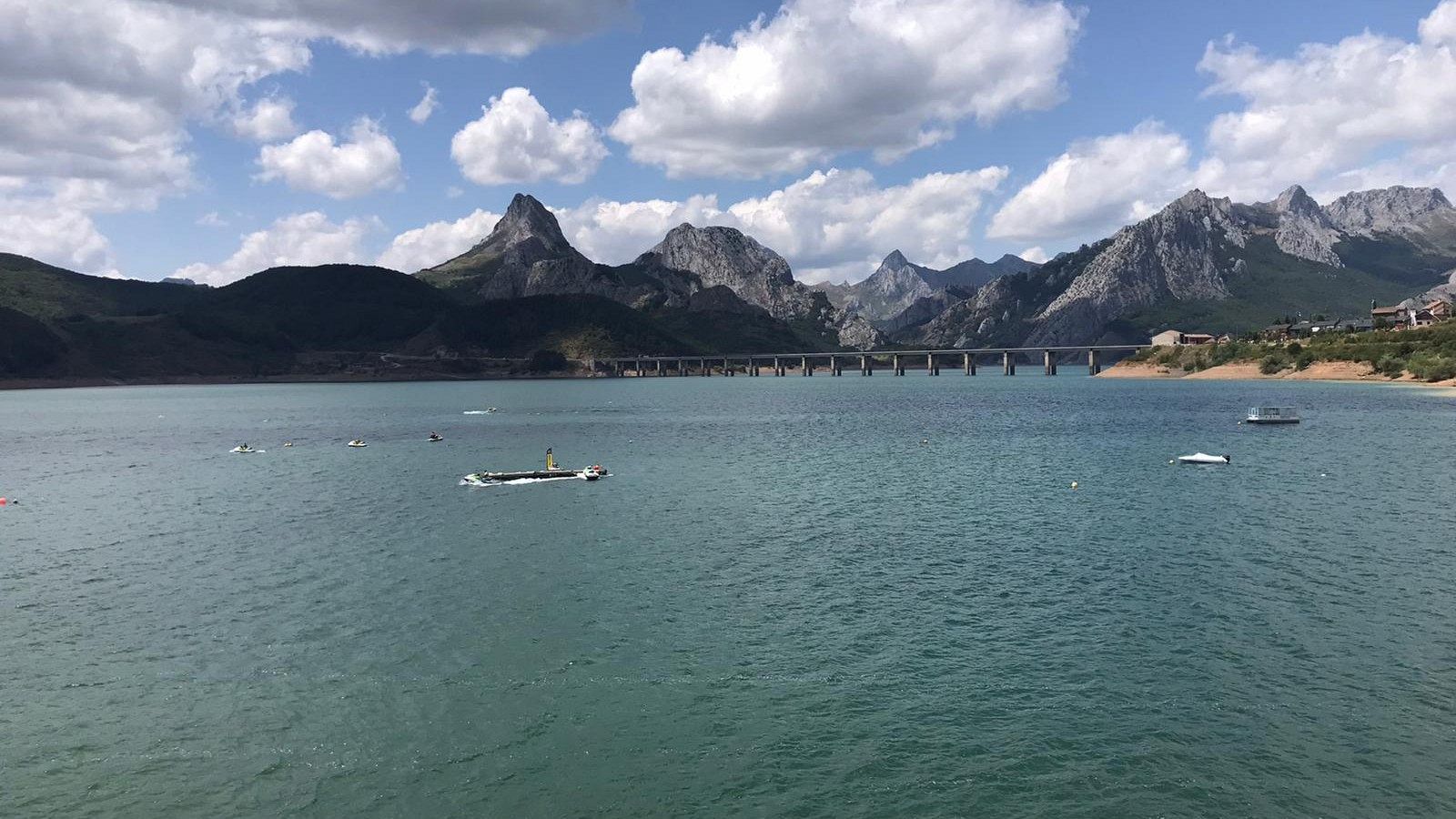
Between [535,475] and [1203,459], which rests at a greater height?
[535,475]

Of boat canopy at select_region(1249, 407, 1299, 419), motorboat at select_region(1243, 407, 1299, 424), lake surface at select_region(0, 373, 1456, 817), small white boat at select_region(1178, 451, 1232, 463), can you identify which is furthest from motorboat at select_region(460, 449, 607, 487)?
boat canopy at select_region(1249, 407, 1299, 419)

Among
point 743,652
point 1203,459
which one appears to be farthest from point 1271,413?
point 743,652

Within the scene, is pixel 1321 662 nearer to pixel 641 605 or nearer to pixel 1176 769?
pixel 1176 769

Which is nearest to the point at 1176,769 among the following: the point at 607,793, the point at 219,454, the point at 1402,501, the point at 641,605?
the point at 607,793

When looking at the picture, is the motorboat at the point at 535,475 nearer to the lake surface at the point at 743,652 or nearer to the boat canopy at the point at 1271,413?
the lake surface at the point at 743,652

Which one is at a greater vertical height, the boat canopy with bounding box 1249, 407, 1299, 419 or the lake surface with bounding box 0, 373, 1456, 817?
the boat canopy with bounding box 1249, 407, 1299, 419

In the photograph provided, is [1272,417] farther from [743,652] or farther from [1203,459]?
[743,652]

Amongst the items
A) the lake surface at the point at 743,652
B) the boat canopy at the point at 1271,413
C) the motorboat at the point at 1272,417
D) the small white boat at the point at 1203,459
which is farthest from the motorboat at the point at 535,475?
the boat canopy at the point at 1271,413

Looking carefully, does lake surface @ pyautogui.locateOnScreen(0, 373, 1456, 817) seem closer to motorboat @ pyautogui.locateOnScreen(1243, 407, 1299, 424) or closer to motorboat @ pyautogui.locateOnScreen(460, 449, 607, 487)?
motorboat @ pyautogui.locateOnScreen(460, 449, 607, 487)
